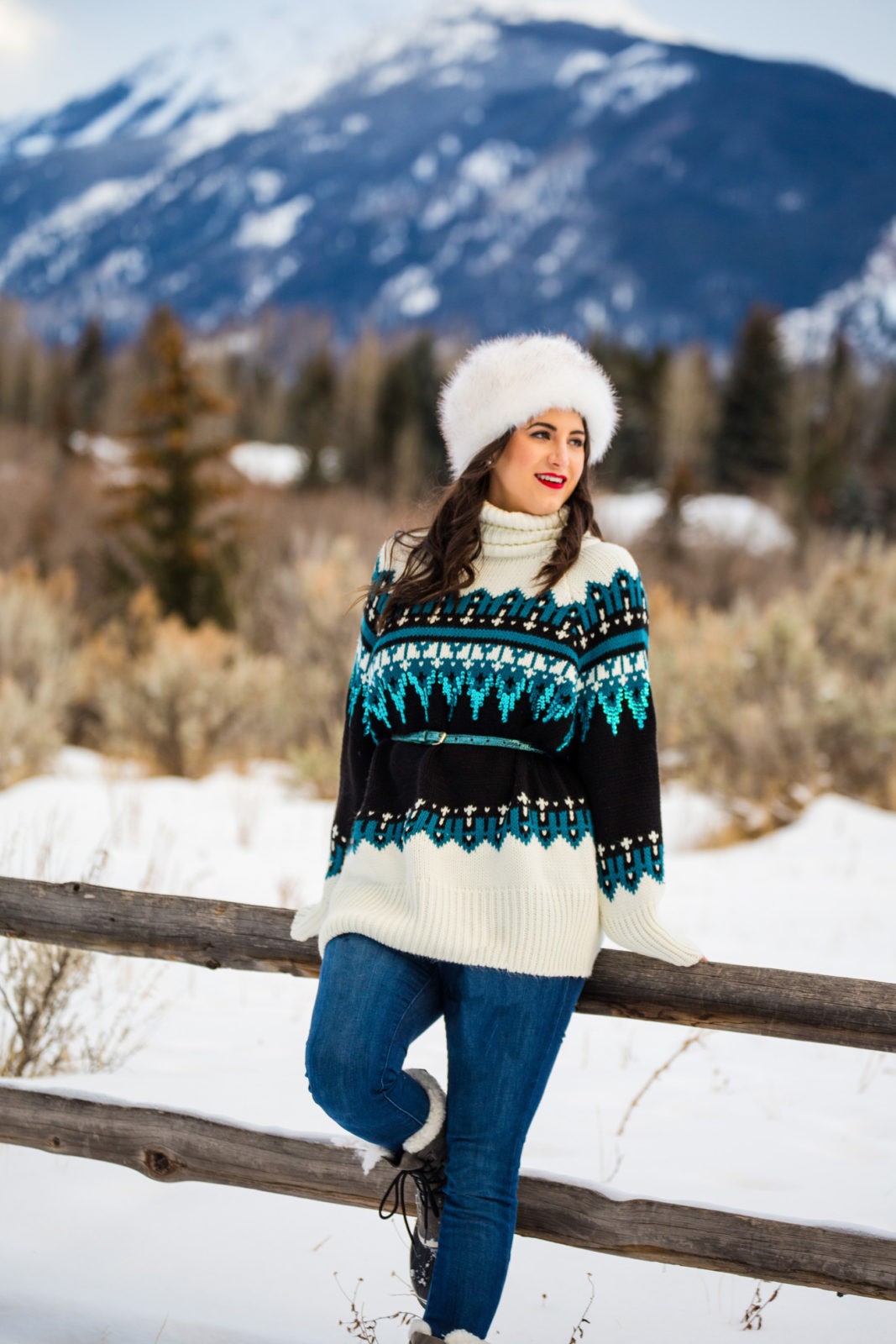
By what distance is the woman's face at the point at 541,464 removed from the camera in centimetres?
261

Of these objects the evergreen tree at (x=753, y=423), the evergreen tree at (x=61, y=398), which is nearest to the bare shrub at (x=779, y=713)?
the evergreen tree at (x=61, y=398)

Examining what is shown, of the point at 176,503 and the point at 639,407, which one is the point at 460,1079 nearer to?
the point at 176,503

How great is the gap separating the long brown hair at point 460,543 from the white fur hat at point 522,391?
4 cm

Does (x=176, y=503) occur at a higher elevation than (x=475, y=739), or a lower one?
lower

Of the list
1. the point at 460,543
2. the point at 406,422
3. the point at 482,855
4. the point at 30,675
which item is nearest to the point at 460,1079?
the point at 482,855

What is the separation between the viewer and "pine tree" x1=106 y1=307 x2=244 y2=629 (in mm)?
20391

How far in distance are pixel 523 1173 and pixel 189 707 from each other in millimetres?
8904

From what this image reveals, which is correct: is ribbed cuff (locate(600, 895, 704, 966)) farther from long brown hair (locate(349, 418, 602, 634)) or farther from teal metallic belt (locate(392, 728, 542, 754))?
long brown hair (locate(349, 418, 602, 634))

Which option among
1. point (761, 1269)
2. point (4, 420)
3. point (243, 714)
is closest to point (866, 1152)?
point (761, 1269)

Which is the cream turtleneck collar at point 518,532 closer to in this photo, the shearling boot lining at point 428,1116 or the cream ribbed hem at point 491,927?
the cream ribbed hem at point 491,927

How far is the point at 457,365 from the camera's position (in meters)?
2.88

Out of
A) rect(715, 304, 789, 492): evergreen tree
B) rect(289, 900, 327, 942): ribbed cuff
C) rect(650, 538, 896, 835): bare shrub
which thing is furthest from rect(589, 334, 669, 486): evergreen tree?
rect(289, 900, 327, 942): ribbed cuff

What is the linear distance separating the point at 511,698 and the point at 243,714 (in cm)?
921

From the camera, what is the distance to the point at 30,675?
12219 millimetres
